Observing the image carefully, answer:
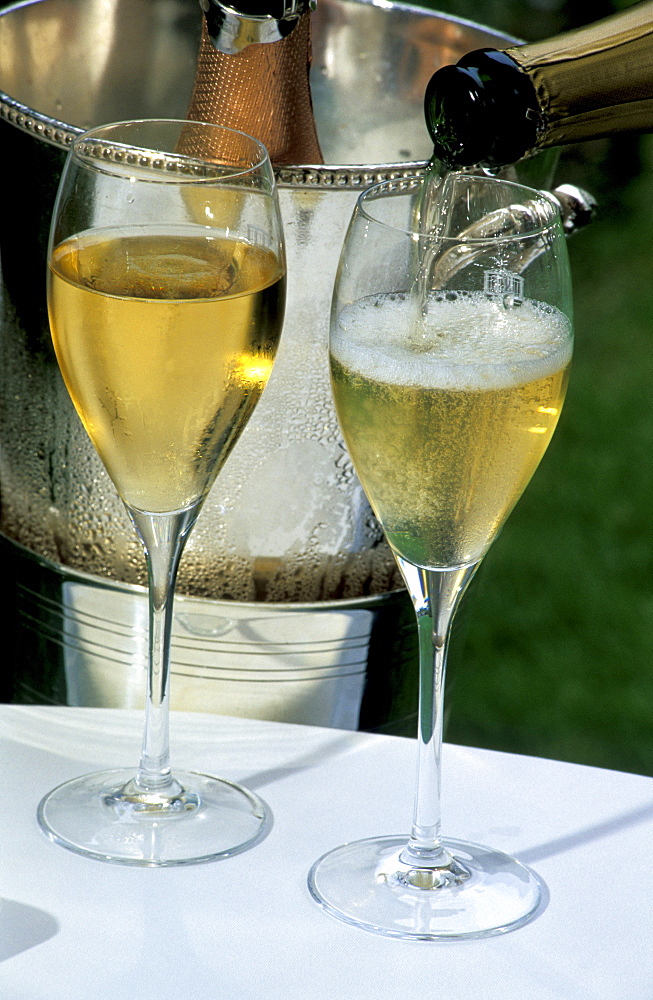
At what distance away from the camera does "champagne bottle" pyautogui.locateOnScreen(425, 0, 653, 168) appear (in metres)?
0.66

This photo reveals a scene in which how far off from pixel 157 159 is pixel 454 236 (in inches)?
6.9

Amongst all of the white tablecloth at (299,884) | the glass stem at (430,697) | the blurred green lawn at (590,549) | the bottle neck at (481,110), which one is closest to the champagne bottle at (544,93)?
the bottle neck at (481,110)

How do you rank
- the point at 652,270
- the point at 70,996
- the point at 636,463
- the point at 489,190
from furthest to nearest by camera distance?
the point at 652,270
the point at 636,463
the point at 489,190
the point at 70,996

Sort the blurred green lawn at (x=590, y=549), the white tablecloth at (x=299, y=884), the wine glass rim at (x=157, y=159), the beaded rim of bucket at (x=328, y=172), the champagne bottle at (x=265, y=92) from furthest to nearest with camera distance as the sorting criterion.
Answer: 1. the blurred green lawn at (x=590, y=549)
2. the champagne bottle at (x=265, y=92)
3. the beaded rim of bucket at (x=328, y=172)
4. the wine glass rim at (x=157, y=159)
5. the white tablecloth at (x=299, y=884)

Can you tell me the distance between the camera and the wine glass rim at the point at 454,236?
0.60 m

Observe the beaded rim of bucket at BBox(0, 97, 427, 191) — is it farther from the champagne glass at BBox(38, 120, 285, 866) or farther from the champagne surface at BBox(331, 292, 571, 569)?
the champagne surface at BBox(331, 292, 571, 569)

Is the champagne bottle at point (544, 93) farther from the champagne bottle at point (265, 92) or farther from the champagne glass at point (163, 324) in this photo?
the champagne bottle at point (265, 92)

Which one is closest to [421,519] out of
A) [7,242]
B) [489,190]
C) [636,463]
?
[489,190]

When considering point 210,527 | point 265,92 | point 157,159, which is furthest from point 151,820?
point 265,92

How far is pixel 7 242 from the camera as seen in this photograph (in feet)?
3.16

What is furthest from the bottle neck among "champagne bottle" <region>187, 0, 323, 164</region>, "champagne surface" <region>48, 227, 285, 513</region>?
"champagne bottle" <region>187, 0, 323, 164</region>

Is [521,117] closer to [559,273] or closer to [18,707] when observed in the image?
[559,273]

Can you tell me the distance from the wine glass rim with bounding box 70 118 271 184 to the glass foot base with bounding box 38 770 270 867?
0.33 m

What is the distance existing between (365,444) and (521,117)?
193 mm
